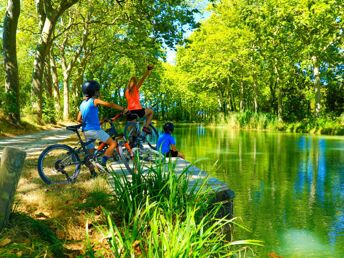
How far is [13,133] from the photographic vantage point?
17438 millimetres

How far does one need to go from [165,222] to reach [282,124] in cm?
3509

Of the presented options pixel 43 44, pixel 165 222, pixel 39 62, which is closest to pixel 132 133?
pixel 165 222

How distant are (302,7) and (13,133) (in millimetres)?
21391

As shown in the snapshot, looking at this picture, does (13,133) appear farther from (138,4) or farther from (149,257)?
(149,257)

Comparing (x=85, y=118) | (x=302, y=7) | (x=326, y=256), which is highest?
(x=302, y=7)

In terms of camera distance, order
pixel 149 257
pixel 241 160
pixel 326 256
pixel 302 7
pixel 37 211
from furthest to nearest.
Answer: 1. pixel 302 7
2. pixel 241 160
3. pixel 326 256
4. pixel 37 211
5. pixel 149 257

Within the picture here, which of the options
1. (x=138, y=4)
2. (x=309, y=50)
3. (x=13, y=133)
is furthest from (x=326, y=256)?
(x=309, y=50)

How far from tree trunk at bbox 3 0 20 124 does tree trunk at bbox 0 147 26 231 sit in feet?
48.1

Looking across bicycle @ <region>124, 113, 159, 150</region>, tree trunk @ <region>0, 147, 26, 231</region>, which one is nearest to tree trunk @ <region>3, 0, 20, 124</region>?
bicycle @ <region>124, 113, 159, 150</region>

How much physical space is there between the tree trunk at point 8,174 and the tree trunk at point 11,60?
577 inches

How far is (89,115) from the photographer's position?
6578mm

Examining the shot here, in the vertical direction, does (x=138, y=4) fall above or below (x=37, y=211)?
above

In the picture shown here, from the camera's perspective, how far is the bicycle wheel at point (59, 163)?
6.47 m

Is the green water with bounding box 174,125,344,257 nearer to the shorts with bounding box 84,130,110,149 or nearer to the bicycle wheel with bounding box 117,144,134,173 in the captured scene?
the bicycle wheel with bounding box 117,144,134,173
